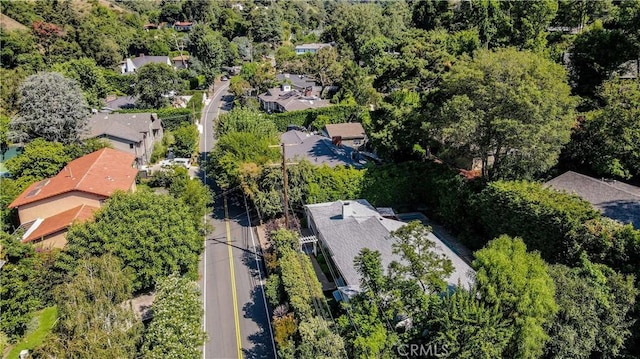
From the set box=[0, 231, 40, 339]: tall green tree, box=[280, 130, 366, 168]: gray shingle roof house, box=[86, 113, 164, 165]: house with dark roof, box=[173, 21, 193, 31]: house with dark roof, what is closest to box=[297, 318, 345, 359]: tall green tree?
box=[0, 231, 40, 339]: tall green tree

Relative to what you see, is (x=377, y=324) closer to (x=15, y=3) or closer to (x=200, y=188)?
(x=200, y=188)

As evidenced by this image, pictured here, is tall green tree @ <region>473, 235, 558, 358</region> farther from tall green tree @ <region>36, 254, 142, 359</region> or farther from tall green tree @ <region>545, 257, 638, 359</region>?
tall green tree @ <region>36, 254, 142, 359</region>

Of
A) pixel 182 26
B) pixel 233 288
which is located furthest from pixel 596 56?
pixel 182 26

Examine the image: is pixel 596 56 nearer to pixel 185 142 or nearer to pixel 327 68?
pixel 327 68

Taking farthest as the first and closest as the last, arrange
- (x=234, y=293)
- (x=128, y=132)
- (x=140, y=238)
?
(x=128, y=132), (x=234, y=293), (x=140, y=238)

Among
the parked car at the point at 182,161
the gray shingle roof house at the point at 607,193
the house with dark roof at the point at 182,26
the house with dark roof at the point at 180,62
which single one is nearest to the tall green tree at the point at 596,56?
the gray shingle roof house at the point at 607,193

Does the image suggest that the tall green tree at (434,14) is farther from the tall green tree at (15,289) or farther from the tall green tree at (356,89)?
the tall green tree at (15,289)

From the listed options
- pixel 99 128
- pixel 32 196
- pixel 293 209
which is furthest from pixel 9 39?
pixel 293 209
